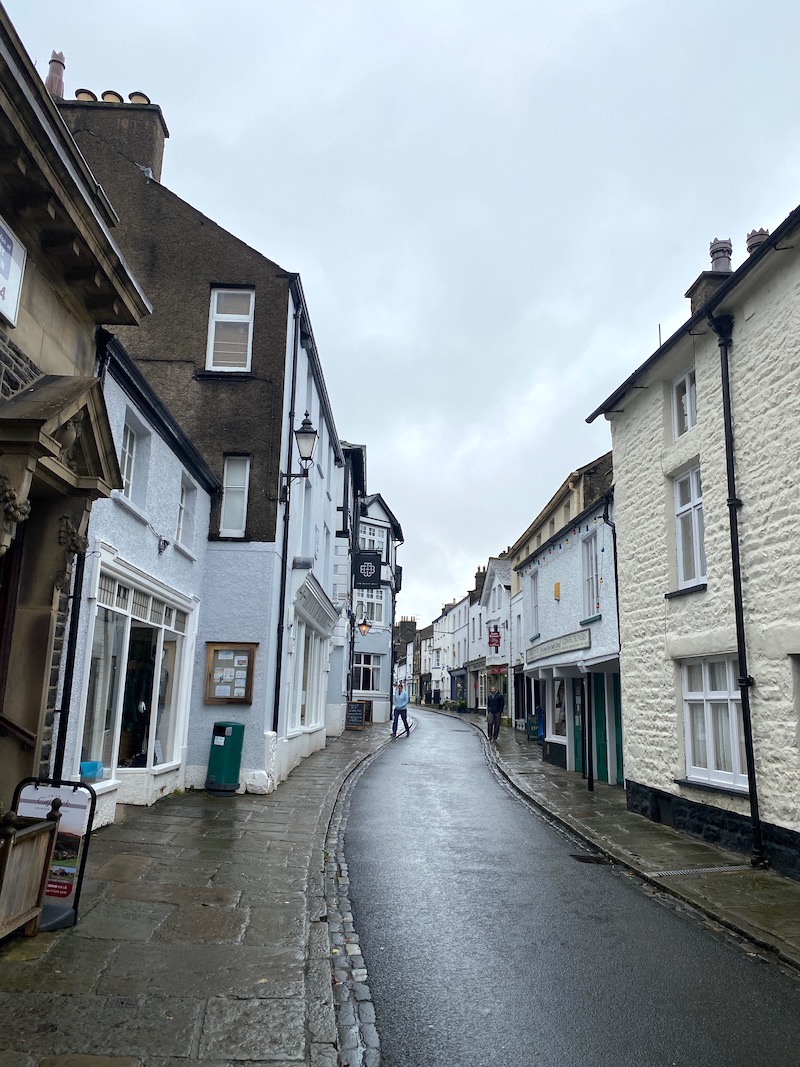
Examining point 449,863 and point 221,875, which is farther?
point 449,863

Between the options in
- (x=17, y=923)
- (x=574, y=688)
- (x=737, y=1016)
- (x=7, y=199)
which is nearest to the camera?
(x=737, y=1016)

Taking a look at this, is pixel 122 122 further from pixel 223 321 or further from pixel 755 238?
pixel 755 238

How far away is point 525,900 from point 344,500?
23.1 m

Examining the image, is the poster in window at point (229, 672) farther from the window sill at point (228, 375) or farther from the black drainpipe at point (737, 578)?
the black drainpipe at point (737, 578)

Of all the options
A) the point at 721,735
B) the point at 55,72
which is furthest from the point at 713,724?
the point at 55,72

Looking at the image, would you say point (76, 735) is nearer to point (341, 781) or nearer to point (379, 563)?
point (341, 781)

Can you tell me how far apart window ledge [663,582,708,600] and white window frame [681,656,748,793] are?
91cm

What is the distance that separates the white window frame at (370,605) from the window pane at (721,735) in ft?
114

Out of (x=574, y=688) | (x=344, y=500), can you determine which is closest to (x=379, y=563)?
(x=344, y=500)

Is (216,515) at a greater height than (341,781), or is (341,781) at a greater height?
(216,515)

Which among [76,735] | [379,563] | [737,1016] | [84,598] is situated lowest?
[737,1016]

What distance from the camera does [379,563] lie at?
35.6 m

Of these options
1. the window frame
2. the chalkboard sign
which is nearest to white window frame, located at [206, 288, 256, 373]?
the chalkboard sign

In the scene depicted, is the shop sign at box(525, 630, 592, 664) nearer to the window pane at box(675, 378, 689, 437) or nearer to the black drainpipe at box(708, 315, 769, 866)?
the window pane at box(675, 378, 689, 437)
